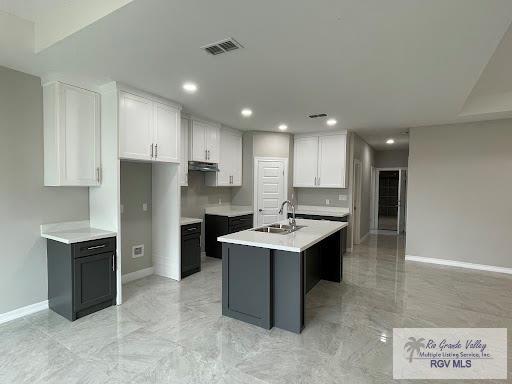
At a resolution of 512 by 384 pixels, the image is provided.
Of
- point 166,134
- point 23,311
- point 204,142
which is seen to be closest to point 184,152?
point 204,142

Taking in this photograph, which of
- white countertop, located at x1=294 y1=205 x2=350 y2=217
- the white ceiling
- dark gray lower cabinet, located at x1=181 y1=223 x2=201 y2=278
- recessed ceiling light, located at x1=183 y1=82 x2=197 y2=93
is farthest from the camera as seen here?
white countertop, located at x1=294 y1=205 x2=350 y2=217

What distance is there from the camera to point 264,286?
2793 millimetres

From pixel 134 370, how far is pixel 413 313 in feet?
9.62

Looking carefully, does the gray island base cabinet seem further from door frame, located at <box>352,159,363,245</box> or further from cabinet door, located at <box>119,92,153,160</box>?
door frame, located at <box>352,159,363,245</box>

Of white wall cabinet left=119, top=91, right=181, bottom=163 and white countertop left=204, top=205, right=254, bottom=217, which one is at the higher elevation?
white wall cabinet left=119, top=91, right=181, bottom=163

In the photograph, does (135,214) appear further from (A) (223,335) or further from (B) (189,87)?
(A) (223,335)

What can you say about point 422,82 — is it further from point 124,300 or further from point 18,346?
point 18,346

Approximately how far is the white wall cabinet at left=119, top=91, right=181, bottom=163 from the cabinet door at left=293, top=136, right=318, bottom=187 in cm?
312

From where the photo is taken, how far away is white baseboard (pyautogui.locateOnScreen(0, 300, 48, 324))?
2846 mm

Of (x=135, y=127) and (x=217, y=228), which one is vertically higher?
(x=135, y=127)

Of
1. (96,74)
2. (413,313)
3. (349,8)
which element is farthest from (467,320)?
(96,74)

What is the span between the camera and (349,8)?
1795 mm

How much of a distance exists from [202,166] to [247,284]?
251cm

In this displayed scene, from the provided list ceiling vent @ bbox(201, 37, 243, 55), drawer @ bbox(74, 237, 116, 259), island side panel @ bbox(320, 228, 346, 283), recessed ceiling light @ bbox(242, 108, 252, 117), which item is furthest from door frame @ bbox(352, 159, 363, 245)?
drawer @ bbox(74, 237, 116, 259)
